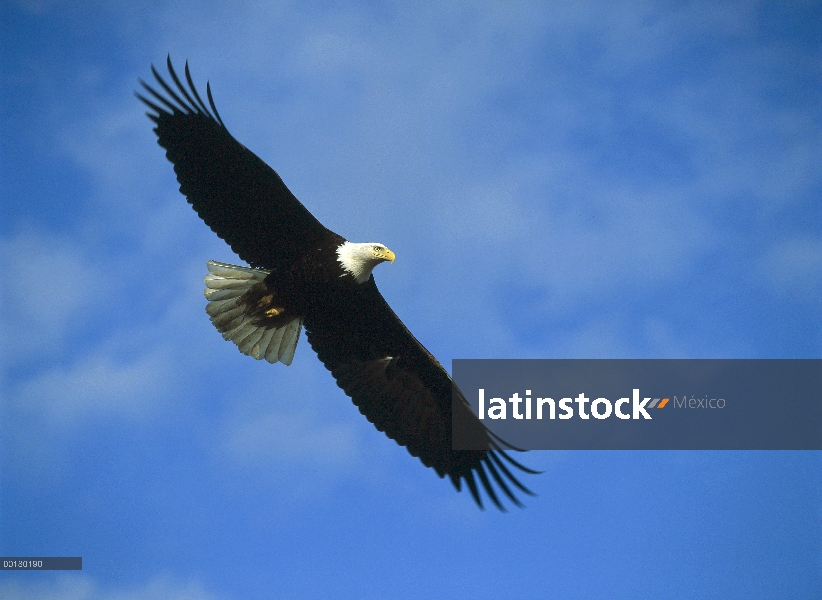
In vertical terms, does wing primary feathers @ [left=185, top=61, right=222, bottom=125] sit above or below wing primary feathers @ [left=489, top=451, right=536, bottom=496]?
above

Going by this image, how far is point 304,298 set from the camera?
8109 millimetres

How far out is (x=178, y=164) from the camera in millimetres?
7555

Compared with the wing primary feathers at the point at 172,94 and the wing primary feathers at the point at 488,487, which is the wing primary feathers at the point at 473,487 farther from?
the wing primary feathers at the point at 172,94

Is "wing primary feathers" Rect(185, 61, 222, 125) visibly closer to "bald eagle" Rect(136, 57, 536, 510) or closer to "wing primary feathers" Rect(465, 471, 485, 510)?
"bald eagle" Rect(136, 57, 536, 510)

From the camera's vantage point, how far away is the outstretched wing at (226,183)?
752 cm

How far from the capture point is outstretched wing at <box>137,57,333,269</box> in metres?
7.52

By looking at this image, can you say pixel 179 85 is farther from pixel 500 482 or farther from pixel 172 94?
pixel 500 482

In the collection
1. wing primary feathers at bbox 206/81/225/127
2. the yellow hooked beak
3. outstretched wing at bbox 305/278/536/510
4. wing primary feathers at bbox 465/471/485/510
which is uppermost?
wing primary feathers at bbox 206/81/225/127

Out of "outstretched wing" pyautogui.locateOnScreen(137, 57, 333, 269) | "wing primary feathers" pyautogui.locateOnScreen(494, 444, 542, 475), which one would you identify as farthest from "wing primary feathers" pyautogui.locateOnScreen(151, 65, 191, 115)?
"wing primary feathers" pyautogui.locateOnScreen(494, 444, 542, 475)

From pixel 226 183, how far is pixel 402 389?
2.41 meters

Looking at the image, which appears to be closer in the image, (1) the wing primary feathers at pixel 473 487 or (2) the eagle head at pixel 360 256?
(2) the eagle head at pixel 360 256

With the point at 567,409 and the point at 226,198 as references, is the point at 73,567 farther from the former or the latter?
the point at 567,409

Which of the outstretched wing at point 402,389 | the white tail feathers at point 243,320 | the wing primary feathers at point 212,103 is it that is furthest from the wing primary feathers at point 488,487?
the wing primary feathers at point 212,103

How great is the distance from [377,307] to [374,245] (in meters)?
0.71
